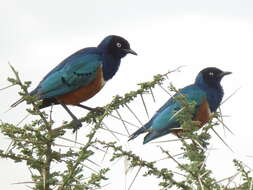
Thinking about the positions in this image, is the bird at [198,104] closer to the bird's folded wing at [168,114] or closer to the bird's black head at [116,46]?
the bird's folded wing at [168,114]

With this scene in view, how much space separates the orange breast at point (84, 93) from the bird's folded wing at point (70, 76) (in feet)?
0.20

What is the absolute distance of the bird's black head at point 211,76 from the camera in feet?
38.8

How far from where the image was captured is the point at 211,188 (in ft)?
11.6

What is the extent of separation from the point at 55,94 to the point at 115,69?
153 centimetres

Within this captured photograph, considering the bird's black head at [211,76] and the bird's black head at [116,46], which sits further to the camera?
the bird's black head at [211,76]

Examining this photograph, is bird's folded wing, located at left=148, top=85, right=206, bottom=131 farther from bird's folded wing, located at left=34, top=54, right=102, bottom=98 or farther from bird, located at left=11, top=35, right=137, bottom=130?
bird's folded wing, located at left=34, top=54, right=102, bottom=98

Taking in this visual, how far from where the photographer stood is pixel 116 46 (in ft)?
32.7

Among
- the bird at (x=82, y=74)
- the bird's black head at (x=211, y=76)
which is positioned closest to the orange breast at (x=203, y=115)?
the bird's black head at (x=211, y=76)

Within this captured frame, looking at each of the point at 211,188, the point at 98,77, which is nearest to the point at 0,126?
the point at 211,188

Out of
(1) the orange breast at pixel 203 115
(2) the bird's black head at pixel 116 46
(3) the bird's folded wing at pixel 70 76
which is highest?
(2) the bird's black head at pixel 116 46

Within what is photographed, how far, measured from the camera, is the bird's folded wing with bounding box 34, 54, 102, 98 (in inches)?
333

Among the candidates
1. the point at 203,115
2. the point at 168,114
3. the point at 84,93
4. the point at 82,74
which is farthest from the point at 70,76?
the point at 203,115

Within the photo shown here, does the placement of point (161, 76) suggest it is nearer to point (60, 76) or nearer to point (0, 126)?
point (0, 126)

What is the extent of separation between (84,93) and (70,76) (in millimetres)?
409
